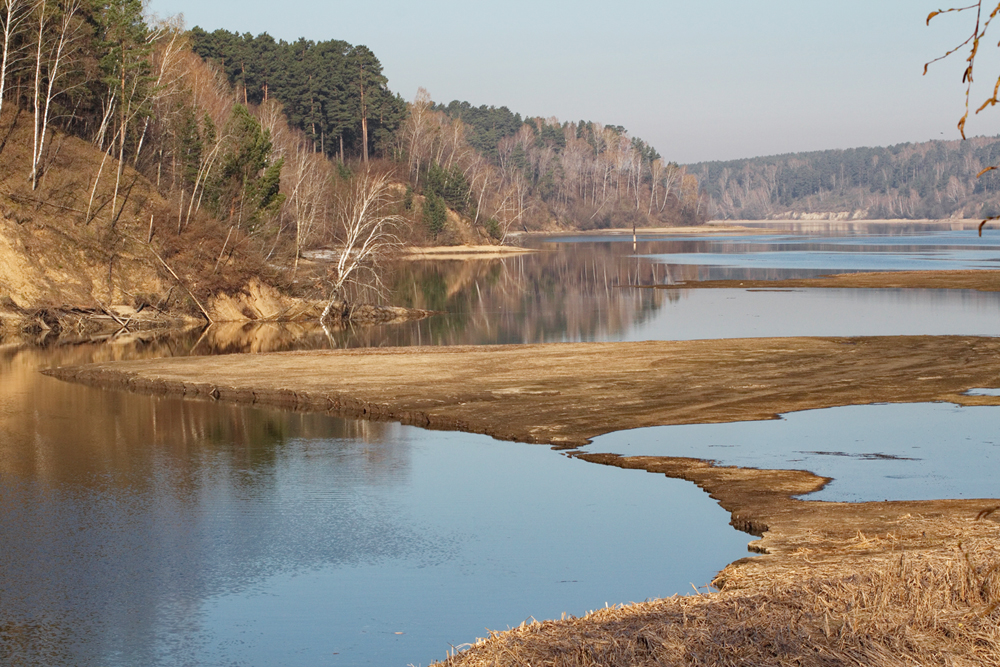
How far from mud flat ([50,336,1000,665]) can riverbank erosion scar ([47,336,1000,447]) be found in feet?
0.24

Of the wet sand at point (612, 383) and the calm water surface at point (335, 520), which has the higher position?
the wet sand at point (612, 383)

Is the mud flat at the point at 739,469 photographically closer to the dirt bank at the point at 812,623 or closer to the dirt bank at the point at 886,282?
the dirt bank at the point at 812,623

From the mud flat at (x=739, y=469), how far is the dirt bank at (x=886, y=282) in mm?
29655

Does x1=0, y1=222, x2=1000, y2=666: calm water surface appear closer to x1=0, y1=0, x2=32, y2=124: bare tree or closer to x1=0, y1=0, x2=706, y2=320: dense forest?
x1=0, y1=0, x2=706, y2=320: dense forest

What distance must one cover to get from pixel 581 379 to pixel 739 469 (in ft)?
32.8

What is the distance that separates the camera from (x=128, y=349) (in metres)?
40.8

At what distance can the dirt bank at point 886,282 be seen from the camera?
6406 centimetres

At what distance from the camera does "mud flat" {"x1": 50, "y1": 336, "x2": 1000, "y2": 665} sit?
8.05 m

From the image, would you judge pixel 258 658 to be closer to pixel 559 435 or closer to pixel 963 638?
pixel 963 638

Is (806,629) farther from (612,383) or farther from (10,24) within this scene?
(10,24)

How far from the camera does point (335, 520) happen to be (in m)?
16.8

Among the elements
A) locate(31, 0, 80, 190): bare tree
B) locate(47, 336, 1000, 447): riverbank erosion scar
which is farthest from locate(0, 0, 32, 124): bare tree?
locate(47, 336, 1000, 447): riverbank erosion scar

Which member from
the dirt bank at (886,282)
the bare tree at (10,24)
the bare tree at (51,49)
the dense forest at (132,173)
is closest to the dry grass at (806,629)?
the dense forest at (132,173)

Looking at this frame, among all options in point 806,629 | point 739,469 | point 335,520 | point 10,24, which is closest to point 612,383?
point 739,469
